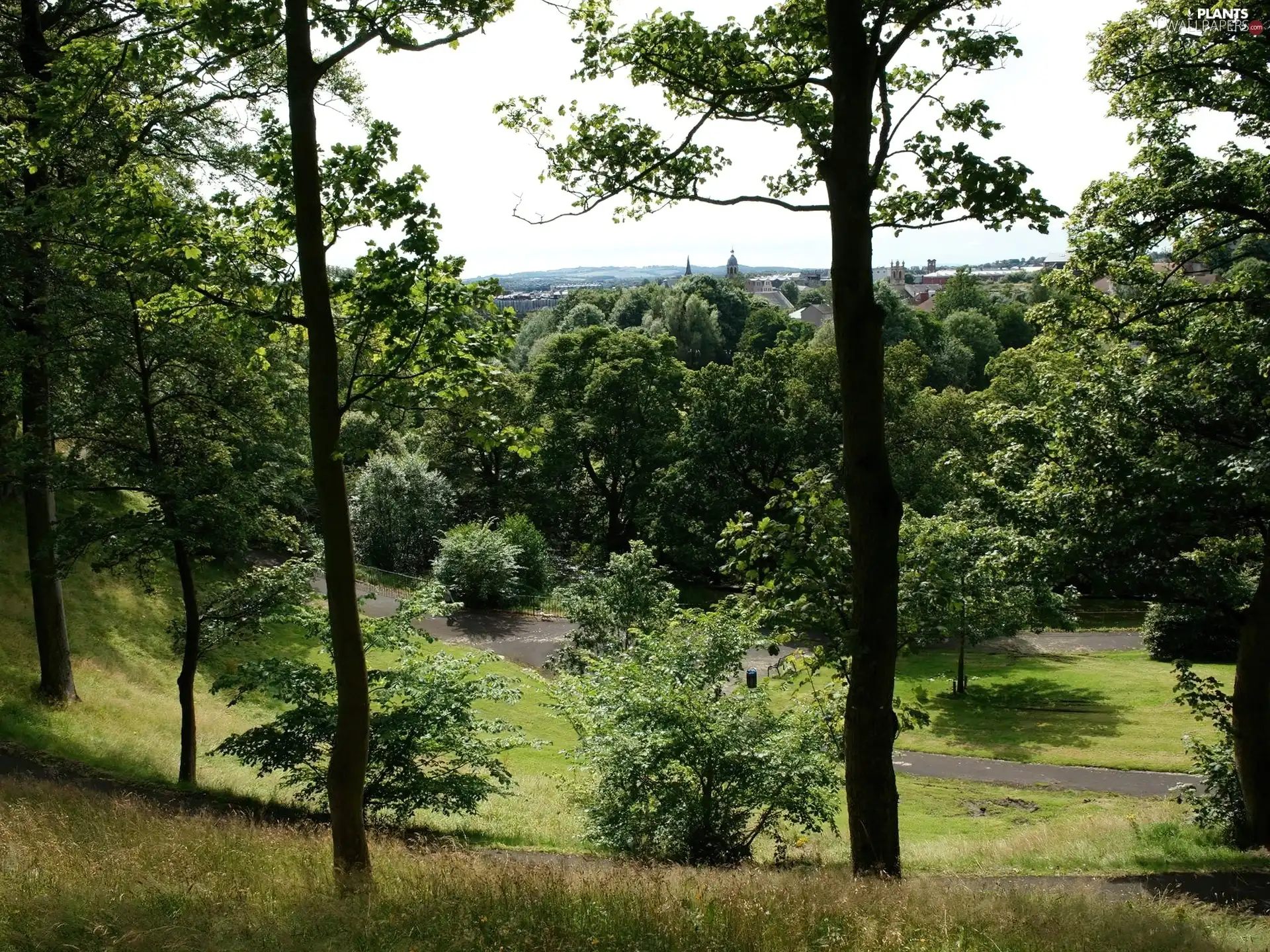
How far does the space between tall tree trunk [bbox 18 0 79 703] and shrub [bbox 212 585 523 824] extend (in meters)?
3.68

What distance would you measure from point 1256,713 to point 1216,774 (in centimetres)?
161

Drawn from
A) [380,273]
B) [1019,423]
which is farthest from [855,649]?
[1019,423]

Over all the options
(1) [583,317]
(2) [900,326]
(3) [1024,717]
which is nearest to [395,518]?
(3) [1024,717]

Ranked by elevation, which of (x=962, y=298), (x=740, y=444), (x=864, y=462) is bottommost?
(x=740, y=444)

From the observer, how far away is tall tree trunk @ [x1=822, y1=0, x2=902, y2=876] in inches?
254

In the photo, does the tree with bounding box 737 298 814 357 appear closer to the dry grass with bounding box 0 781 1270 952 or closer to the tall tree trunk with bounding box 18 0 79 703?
the tall tree trunk with bounding box 18 0 79 703

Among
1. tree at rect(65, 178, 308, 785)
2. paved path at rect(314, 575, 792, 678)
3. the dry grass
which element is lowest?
paved path at rect(314, 575, 792, 678)

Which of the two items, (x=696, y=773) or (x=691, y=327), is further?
(x=691, y=327)

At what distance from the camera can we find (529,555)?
1454 inches

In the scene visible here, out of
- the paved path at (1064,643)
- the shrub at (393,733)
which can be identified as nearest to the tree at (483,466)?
the paved path at (1064,643)

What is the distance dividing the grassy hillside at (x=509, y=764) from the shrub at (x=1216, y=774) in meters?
0.31

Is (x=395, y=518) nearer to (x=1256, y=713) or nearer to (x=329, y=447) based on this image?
(x=1256, y=713)

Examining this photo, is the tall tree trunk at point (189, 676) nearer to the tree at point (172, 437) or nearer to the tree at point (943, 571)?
the tree at point (172, 437)

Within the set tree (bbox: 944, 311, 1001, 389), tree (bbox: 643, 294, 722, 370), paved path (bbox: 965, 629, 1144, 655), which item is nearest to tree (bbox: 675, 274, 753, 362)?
tree (bbox: 643, 294, 722, 370)
